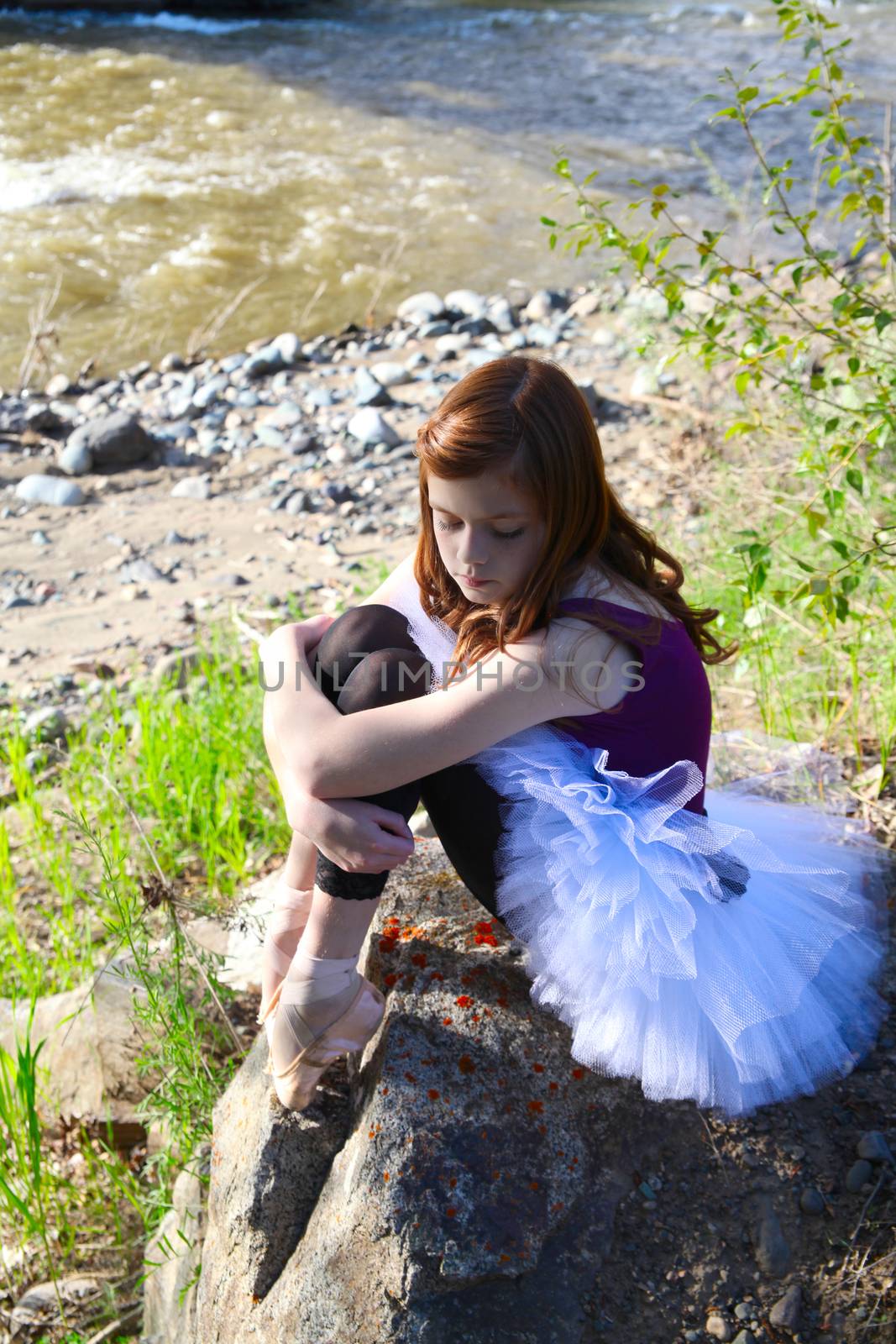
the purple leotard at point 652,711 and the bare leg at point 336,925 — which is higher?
the purple leotard at point 652,711

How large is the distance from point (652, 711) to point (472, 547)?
40cm

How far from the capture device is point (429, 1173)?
167cm

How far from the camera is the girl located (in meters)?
1.75

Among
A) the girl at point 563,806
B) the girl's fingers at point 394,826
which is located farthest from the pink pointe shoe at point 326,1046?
the girl's fingers at point 394,826

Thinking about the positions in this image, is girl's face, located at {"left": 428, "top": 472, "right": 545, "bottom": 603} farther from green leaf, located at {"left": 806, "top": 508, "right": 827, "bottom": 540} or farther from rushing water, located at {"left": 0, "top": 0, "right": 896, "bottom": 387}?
rushing water, located at {"left": 0, "top": 0, "right": 896, "bottom": 387}

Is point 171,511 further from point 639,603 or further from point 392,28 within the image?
point 392,28

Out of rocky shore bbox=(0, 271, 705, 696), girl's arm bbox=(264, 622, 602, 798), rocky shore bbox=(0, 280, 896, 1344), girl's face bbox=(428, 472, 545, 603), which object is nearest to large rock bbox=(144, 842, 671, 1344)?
rocky shore bbox=(0, 280, 896, 1344)

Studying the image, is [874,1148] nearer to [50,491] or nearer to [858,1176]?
[858,1176]

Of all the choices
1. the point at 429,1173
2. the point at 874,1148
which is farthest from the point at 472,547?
the point at 874,1148

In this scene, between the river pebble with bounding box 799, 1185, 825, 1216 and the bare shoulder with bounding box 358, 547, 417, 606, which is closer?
the river pebble with bounding box 799, 1185, 825, 1216

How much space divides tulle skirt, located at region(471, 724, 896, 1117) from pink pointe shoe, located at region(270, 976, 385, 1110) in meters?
0.26

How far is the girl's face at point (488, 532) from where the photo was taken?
70.1 inches

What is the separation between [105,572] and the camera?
456 centimetres

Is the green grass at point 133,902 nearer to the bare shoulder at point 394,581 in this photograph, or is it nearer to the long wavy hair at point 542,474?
the bare shoulder at point 394,581
